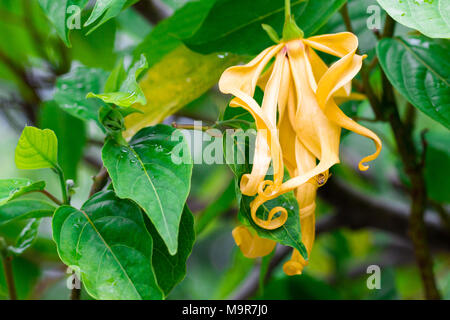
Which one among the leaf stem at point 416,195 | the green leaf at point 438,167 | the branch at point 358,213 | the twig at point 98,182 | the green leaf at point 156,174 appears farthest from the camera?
the branch at point 358,213

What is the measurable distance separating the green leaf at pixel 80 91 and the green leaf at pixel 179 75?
5cm

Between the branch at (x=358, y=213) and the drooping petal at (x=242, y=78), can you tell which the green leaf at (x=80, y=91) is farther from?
the branch at (x=358, y=213)

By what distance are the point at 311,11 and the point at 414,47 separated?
5.5 inches

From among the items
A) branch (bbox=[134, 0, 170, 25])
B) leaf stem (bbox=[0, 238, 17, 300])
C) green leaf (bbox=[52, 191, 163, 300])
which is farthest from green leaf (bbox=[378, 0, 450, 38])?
branch (bbox=[134, 0, 170, 25])

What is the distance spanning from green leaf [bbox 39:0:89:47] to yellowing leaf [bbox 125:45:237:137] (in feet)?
0.44

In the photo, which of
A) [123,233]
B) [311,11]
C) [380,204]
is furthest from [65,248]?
[380,204]

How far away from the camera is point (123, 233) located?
0.40 metres

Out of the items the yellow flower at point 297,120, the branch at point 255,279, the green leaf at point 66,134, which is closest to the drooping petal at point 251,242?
the yellow flower at point 297,120

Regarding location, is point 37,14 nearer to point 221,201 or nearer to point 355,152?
point 221,201

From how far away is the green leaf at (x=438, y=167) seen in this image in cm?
81

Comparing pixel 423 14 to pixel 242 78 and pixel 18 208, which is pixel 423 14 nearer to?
pixel 242 78

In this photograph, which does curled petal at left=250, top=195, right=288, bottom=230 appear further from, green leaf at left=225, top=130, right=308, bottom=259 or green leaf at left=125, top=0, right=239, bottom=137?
green leaf at left=125, top=0, right=239, bottom=137

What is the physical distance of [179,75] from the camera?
0.56 meters
